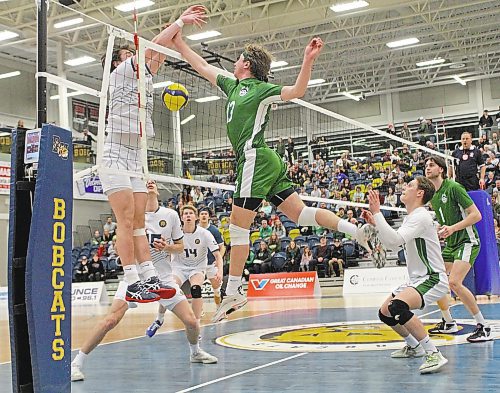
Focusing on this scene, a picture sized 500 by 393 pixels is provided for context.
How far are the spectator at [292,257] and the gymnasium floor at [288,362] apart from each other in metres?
8.32

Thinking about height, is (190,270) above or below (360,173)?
below

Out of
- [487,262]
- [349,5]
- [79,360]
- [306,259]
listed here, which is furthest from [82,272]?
[79,360]

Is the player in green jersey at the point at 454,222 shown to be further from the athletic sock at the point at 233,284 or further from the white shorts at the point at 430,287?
the athletic sock at the point at 233,284

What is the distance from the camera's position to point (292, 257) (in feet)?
54.4

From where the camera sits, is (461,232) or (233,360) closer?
(233,360)

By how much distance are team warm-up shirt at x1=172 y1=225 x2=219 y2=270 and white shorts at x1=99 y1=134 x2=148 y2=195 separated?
2950 mm

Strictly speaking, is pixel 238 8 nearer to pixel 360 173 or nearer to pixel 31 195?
pixel 360 173

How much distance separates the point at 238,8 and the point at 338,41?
5.03 meters

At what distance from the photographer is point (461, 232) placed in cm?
630

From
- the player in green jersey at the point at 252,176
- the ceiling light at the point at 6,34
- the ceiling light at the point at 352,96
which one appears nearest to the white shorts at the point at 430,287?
the player in green jersey at the point at 252,176

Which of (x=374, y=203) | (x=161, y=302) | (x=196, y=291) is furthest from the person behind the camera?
(x=196, y=291)

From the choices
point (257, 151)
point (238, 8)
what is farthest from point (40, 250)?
point (238, 8)

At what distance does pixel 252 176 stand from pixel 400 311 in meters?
1.33

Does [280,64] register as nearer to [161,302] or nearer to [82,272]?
[82,272]
